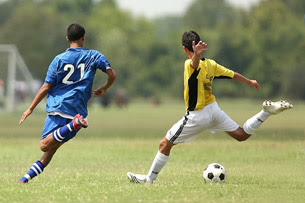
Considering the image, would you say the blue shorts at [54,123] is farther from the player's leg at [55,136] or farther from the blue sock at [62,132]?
the blue sock at [62,132]

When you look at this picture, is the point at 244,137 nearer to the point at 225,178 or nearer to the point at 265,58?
the point at 225,178

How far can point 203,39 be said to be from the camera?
90.8 meters

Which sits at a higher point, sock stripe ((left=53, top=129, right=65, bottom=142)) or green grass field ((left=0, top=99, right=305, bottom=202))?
sock stripe ((left=53, top=129, right=65, bottom=142))

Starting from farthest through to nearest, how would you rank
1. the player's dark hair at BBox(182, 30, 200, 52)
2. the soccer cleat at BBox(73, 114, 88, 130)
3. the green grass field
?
the player's dark hair at BBox(182, 30, 200, 52) → the soccer cleat at BBox(73, 114, 88, 130) → the green grass field

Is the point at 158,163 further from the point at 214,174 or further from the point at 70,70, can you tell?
the point at 70,70

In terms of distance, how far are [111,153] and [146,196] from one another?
776 cm

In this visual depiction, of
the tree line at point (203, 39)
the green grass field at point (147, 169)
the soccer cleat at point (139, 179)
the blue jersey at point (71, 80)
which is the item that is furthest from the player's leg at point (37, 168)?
the tree line at point (203, 39)

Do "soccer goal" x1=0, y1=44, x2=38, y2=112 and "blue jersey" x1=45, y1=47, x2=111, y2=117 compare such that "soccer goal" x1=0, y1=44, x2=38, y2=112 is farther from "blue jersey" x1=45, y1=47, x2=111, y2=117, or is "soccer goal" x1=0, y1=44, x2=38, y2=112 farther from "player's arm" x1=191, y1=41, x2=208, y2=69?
"player's arm" x1=191, y1=41, x2=208, y2=69

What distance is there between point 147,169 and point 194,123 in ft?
9.63

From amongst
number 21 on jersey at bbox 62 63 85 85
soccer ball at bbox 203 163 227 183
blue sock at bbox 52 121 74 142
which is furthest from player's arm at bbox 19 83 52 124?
soccer ball at bbox 203 163 227 183

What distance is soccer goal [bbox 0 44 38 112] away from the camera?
39062 mm

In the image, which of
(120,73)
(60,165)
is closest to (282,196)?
(60,165)

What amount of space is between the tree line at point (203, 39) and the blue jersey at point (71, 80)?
166 feet

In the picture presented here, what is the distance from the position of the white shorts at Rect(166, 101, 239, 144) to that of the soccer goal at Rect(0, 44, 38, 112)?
29766 mm
